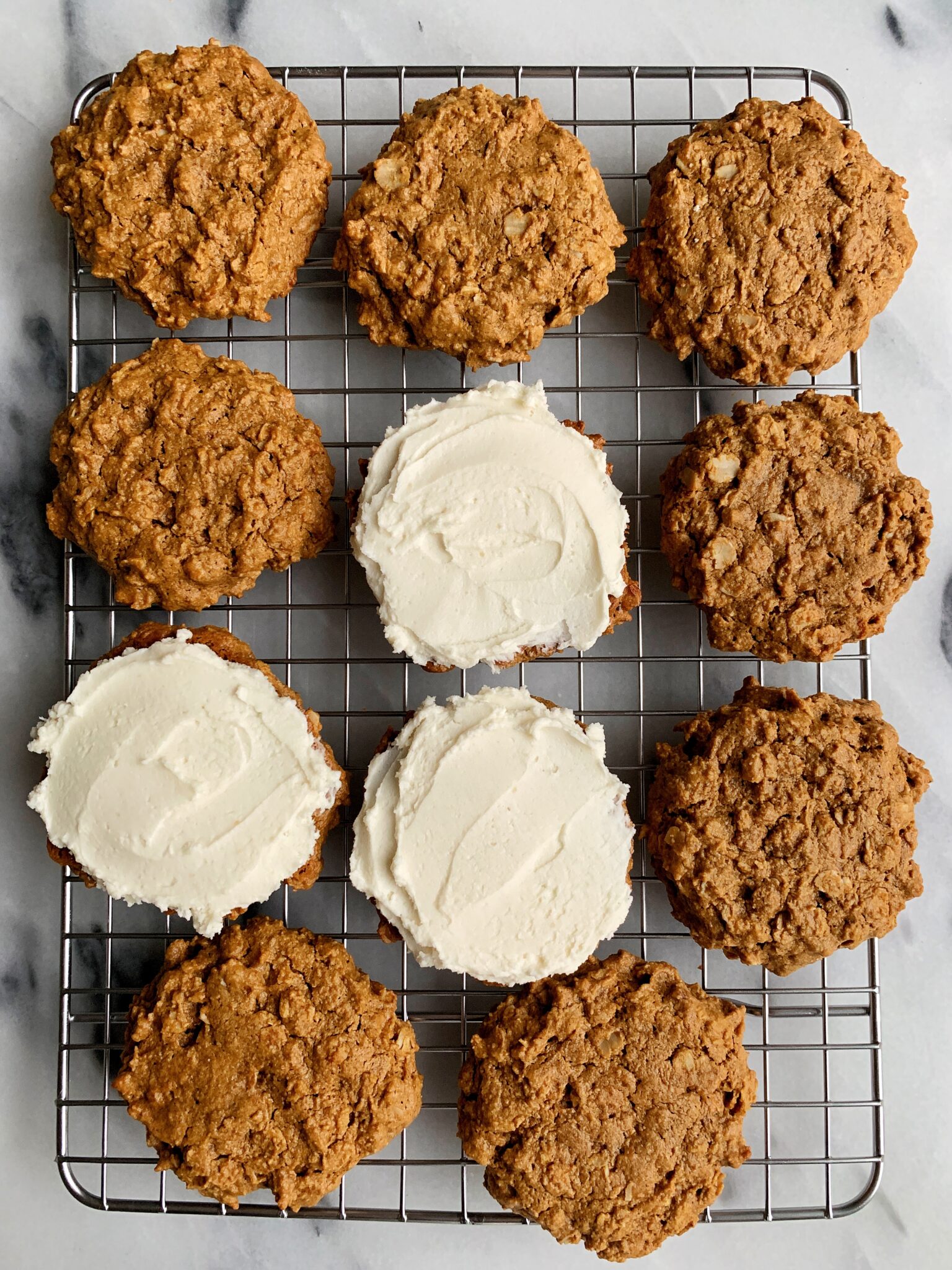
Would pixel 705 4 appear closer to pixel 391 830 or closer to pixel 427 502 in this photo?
pixel 427 502

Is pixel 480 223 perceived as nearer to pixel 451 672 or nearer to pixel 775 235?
pixel 775 235

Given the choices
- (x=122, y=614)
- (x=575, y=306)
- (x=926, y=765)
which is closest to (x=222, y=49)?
(x=575, y=306)

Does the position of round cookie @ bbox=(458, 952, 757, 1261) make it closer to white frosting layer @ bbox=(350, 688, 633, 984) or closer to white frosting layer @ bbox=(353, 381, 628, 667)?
white frosting layer @ bbox=(350, 688, 633, 984)

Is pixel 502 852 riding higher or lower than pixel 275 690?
lower

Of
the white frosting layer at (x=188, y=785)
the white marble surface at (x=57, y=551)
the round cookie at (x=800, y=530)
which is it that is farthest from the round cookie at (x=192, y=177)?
the round cookie at (x=800, y=530)

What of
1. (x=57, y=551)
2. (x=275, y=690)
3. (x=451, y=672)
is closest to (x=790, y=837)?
(x=451, y=672)

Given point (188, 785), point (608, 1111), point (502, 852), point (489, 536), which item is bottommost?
point (608, 1111)

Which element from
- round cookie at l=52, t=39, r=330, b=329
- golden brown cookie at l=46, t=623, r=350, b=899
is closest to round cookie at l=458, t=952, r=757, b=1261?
golden brown cookie at l=46, t=623, r=350, b=899
